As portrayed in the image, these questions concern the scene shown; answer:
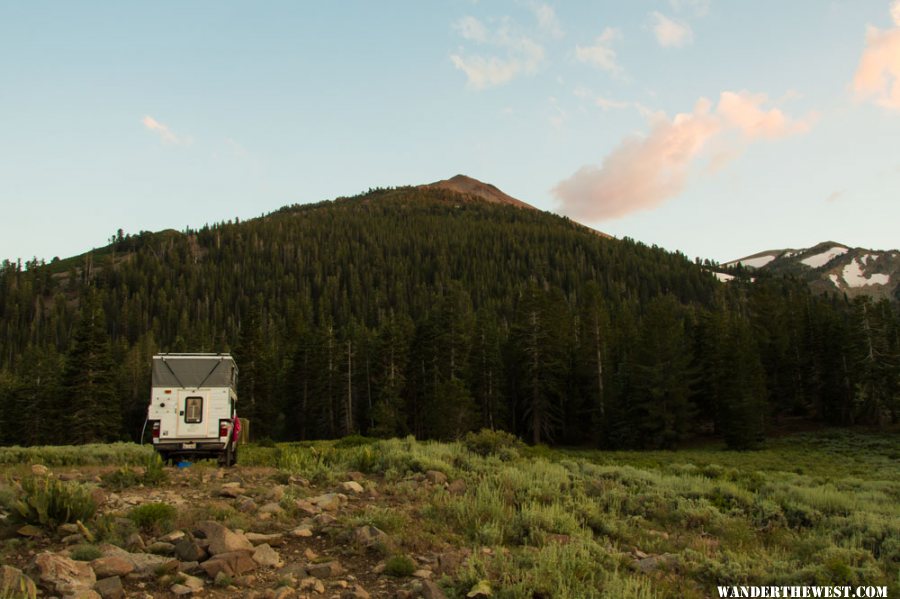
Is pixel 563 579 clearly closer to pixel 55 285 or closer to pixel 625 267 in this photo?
pixel 625 267

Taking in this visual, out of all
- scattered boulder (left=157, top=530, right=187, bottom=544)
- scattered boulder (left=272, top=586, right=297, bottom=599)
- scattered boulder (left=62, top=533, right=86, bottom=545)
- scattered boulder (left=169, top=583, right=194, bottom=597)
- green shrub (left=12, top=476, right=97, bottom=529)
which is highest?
green shrub (left=12, top=476, right=97, bottom=529)

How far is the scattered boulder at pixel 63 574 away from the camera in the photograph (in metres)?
5.93

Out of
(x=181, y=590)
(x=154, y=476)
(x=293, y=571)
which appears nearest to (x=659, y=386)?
(x=154, y=476)

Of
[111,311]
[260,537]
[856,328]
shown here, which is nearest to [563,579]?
[260,537]

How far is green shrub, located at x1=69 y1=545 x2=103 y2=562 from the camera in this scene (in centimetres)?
696

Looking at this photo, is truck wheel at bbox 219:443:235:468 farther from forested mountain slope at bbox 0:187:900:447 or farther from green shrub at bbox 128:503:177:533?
forested mountain slope at bbox 0:187:900:447

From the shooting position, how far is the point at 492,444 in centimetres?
1897

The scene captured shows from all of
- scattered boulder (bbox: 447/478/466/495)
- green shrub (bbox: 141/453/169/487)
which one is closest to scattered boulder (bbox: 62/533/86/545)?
green shrub (bbox: 141/453/169/487)

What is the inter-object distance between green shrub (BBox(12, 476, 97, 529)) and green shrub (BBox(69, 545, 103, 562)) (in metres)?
1.57

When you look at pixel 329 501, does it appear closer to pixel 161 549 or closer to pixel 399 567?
pixel 161 549

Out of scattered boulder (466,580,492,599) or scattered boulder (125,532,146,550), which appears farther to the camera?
scattered boulder (125,532,146,550)

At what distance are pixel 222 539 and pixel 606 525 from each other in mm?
6382

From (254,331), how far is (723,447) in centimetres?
4679

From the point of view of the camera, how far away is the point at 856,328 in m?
53.9
